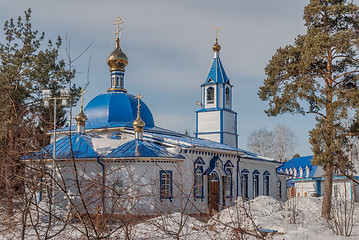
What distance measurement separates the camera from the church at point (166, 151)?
18516mm

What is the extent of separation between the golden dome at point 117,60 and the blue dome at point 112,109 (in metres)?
1.69

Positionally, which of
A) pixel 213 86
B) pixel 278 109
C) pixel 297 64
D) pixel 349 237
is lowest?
pixel 349 237

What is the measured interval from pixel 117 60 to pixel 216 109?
22.6 ft

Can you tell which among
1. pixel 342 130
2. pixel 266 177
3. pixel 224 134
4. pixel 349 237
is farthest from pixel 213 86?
pixel 349 237

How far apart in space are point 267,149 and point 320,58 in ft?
87.5

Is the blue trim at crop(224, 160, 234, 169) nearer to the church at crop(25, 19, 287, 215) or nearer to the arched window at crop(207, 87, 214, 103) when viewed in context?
the church at crop(25, 19, 287, 215)

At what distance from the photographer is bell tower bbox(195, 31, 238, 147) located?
28.3m

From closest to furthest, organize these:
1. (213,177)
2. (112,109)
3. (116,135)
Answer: (213,177) < (116,135) < (112,109)

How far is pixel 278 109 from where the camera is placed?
1688cm

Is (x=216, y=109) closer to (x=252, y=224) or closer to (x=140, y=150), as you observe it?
(x=140, y=150)

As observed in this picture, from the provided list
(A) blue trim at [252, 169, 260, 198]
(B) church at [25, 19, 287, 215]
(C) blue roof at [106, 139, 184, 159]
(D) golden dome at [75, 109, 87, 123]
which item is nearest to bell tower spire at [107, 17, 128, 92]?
(B) church at [25, 19, 287, 215]

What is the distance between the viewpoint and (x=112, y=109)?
2291 cm

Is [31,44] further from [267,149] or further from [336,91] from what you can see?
[267,149]

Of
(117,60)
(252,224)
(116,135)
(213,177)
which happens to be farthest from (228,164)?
(252,224)
